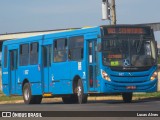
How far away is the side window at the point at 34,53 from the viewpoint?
30.8 m

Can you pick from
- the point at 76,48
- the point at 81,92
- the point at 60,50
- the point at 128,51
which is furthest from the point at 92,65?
the point at 60,50

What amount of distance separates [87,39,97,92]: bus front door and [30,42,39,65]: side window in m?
4.60

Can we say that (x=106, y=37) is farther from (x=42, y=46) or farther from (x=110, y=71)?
(x=42, y=46)

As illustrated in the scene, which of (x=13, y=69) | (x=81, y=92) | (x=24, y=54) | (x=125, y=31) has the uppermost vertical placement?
(x=125, y=31)

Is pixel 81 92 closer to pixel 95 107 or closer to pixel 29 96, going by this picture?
pixel 95 107

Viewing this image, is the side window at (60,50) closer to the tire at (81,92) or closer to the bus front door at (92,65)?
the tire at (81,92)

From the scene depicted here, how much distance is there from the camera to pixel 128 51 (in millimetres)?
26203

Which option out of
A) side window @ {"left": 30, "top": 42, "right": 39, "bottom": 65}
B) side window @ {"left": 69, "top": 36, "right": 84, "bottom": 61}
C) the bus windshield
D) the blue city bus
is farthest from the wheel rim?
the bus windshield

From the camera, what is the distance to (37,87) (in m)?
30.7

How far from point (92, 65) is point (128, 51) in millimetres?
1587

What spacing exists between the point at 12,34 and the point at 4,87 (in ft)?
124

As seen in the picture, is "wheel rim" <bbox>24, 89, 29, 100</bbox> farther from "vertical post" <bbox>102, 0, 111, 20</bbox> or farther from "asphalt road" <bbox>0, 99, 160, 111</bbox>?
"vertical post" <bbox>102, 0, 111, 20</bbox>

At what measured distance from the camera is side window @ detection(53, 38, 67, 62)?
2858cm

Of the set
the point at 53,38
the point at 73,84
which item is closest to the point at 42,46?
the point at 53,38
